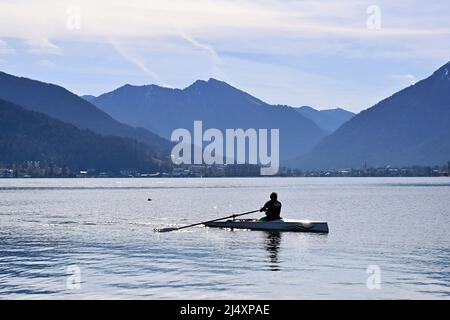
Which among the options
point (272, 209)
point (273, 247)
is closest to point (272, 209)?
point (272, 209)

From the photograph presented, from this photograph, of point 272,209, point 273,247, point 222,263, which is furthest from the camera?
point 272,209

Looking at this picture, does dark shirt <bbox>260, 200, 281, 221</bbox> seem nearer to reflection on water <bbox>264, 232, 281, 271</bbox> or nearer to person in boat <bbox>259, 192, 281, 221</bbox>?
person in boat <bbox>259, 192, 281, 221</bbox>

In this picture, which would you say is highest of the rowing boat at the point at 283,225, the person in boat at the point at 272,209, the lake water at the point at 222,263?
the person in boat at the point at 272,209

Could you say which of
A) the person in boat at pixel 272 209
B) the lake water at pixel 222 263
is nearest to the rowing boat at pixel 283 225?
the person in boat at pixel 272 209

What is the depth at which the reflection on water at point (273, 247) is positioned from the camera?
1911 inches

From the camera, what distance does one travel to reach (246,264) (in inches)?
1921

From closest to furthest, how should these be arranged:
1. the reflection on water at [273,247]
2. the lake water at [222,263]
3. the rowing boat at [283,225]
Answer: the lake water at [222,263], the reflection on water at [273,247], the rowing boat at [283,225]

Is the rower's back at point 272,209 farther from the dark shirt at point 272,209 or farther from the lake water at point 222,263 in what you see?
the lake water at point 222,263

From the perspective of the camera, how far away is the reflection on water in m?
48.5

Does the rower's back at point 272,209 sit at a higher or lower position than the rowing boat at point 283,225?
higher

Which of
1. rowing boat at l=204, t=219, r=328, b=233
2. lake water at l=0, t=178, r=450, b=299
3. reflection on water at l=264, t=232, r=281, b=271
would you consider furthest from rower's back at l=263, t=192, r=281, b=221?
lake water at l=0, t=178, r=450, b=299

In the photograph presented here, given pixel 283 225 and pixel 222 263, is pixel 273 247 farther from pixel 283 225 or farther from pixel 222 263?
pixel 222 263

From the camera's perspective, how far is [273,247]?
59.8m
